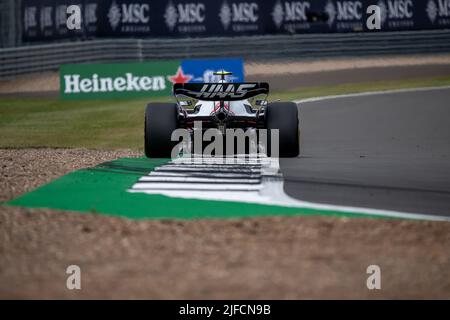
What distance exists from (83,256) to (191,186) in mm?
3436

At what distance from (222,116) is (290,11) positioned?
19298 millimetres

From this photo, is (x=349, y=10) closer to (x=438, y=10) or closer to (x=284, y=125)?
(x=438, y=10)

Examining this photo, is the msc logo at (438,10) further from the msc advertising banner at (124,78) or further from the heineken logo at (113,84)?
the heineken logo at (113,84)

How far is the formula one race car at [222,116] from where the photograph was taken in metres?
11.6

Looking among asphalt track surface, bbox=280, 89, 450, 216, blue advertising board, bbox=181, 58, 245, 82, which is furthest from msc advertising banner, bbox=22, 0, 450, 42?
asphalt track surface, bbox=280, 89, 450, 216

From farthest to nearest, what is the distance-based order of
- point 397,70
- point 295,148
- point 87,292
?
point 397,70 → point 295,148 → point 87,292

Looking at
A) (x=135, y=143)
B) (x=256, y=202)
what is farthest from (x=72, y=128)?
(x=256, y=202)

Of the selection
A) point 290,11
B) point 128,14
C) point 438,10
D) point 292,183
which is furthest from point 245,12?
point 292,183

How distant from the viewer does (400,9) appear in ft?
100

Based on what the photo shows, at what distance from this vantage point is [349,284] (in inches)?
225

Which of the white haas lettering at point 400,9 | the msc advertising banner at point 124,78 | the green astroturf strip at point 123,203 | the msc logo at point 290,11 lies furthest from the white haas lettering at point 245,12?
the green astroturf strip at point 123,203

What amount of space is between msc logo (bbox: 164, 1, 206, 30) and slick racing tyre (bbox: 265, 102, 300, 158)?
18.1m
